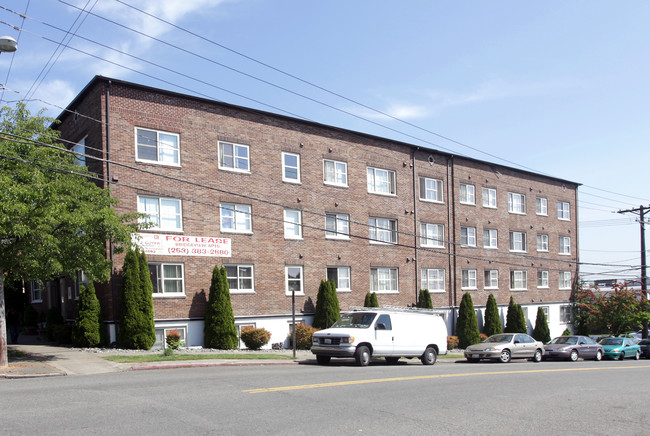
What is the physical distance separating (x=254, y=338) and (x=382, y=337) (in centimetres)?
709

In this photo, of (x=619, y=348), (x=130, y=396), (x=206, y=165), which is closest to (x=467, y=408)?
(x=130, y=396)

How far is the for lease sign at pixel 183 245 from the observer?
2298 cm

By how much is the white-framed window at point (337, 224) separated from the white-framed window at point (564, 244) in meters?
22.6

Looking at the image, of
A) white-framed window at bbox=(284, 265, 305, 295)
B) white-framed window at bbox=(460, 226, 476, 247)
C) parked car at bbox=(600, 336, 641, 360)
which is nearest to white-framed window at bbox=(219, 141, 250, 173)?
white-framed window at bbox=(284, 265, 305, 295)

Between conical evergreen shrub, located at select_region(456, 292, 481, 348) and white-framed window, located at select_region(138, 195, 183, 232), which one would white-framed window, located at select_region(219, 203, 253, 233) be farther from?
conical evergreen shrub, located at select_region(456, 292, 481, 348)

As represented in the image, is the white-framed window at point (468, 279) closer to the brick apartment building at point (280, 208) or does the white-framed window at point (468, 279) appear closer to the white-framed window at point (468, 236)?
the brick apartment building at point (280, 208)

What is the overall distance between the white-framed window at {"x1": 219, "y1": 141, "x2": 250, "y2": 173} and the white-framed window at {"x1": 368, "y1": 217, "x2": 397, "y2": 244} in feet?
26.3

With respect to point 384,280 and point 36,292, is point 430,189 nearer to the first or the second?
point 384,280

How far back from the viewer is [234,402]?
10.3m

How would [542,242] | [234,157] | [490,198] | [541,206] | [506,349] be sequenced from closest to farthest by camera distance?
1. [234,157]
2. [506,349]
3. [490,198]
4. [542,242]
5. [541,206]

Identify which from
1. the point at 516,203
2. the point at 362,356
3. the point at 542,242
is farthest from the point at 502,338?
the point at 542,242

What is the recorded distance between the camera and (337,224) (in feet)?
98.2

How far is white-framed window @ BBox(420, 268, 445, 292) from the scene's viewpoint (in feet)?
113

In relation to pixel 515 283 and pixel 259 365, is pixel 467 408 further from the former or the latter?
pixel 515 283
